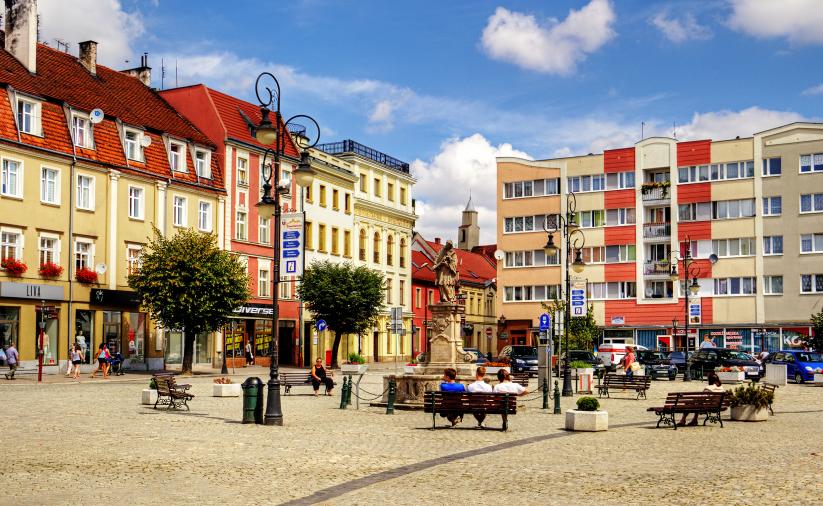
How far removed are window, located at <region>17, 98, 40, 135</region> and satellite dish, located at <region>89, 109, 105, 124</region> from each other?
2.73 m

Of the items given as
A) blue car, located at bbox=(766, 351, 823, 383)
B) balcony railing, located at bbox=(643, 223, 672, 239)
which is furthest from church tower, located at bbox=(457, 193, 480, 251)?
blue car, located at bbox=(766, 351, 823, 383)

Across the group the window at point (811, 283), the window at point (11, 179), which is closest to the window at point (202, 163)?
the window at point (11, 179)

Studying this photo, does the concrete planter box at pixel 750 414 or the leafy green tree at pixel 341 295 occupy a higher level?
the leafy green tree at pixel 341 295

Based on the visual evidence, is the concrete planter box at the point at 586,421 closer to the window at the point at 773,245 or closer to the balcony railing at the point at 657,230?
the window at the point at 773,245

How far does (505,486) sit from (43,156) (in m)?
34.3

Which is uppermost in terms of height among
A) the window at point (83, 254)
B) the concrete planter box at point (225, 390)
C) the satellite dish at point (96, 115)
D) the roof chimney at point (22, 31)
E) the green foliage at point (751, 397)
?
the roof chimney at point (22, 31)

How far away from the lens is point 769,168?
65438 mm

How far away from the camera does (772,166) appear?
6538 cm

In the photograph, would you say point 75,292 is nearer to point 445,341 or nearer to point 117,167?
point 117,167

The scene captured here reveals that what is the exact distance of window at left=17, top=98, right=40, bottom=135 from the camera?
40.1 metres

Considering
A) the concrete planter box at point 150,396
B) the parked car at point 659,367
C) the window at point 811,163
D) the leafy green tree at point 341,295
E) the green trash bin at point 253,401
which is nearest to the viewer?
the green trash bin at point 253,401

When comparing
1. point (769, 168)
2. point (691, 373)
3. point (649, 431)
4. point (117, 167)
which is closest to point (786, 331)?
point (769, 168)

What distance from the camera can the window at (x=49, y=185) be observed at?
134 ft

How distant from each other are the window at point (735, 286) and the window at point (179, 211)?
37.6 metres
